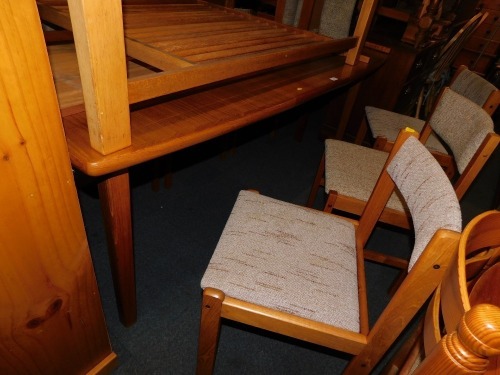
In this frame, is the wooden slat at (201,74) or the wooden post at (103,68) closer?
the wooden post at (103,68)

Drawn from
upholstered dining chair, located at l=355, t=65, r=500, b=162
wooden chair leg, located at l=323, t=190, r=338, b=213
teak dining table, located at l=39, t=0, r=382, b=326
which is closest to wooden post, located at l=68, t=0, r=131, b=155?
teak dining table, located at l=39, t=0, r=382, b=326

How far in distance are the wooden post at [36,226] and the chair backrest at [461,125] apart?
1.28 m

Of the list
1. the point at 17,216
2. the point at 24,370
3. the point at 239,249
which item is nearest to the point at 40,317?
the point at 24,370

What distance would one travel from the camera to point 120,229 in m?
0.90

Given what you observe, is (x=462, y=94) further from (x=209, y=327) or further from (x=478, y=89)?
(x=209, y=327)

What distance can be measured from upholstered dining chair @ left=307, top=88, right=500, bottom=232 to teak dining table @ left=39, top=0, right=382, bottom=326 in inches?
13.3

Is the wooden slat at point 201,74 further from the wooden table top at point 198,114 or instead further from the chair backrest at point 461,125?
the chair backrest at point 461,125

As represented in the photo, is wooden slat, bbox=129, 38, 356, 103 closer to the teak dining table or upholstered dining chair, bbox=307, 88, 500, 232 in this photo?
the teak dining table

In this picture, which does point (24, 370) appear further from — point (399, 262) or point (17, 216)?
point (399, 262)

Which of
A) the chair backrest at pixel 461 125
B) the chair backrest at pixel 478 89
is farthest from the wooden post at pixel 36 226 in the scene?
the chair backrest at pixel 478 89

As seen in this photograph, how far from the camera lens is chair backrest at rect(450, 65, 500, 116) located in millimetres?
1476

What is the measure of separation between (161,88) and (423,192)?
0.65 metres

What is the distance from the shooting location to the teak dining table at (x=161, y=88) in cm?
68

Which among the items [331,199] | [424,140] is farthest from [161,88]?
[424,140]
